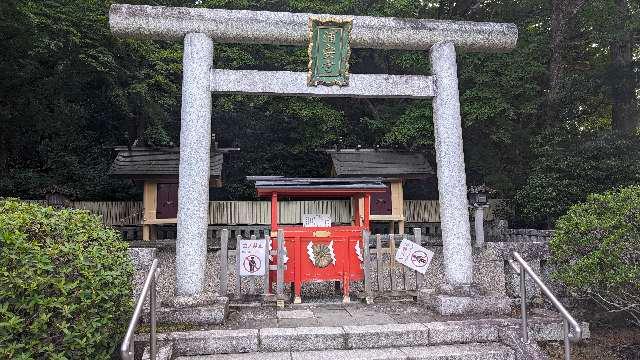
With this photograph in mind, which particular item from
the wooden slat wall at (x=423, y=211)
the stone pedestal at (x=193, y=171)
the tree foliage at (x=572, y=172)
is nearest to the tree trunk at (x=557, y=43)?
the tree foliage at (x=572, y=172)

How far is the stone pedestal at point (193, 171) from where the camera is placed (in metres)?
5.97

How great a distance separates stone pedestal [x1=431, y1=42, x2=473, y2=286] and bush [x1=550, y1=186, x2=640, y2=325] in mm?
1177

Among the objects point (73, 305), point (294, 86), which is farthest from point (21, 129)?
point (73, 305)

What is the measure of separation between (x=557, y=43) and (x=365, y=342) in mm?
16359

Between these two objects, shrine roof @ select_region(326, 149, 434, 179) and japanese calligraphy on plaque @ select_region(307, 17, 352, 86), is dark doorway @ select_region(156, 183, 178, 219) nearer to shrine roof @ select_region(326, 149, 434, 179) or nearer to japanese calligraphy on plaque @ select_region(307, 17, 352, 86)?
shrine roof @ select_region(326, 149, 434, 179)

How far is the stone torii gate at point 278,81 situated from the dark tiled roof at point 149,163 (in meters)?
10.1

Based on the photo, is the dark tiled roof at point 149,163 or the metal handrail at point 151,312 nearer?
the metal handrail at point 151,312

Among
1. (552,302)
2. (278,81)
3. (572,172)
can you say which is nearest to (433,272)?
(572,172)

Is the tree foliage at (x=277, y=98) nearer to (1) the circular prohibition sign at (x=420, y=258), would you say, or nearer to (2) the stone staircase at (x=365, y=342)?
(1) the circular prohibition sign at (x=420, y=258)

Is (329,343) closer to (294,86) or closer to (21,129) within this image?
(294,86)

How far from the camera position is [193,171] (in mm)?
6062

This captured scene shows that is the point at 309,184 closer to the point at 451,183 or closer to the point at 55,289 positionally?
the point at 451,183

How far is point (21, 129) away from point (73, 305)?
18953mm

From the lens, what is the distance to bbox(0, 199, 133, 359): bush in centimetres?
318
